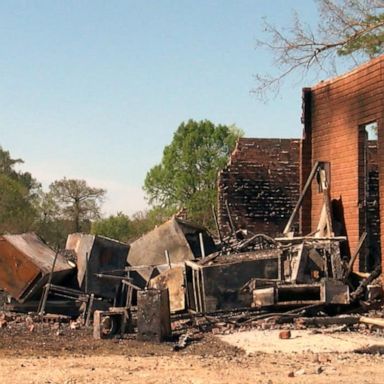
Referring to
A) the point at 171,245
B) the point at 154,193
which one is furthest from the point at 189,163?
Answer: the point at 171,245

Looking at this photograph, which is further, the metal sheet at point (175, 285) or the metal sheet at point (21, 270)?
the metal sheet at point (21, 270)

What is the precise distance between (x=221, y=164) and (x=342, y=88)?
1297 inches

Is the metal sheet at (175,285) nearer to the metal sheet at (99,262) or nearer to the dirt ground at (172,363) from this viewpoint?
the metal sheet at (99,262)

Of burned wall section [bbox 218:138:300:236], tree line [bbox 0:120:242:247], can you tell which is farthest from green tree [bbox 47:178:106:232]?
burned wall section [bbox 218:138:300:236]

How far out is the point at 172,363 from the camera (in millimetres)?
10039

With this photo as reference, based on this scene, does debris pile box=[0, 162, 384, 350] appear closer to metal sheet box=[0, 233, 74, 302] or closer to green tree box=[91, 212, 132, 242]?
metal sheet box=[0, 233, 74, 302]

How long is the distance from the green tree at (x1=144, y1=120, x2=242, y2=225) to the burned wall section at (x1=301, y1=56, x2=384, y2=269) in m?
30.4

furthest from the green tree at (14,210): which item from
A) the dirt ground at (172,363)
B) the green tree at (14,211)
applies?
the dirt ground at (172,363)

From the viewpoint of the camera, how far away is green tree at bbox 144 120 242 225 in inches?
1980

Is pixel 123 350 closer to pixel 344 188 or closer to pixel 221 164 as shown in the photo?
pixel 344 188

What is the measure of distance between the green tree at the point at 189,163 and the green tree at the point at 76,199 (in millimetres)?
4617

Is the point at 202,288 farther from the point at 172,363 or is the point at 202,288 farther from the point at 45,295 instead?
the point at 172,363

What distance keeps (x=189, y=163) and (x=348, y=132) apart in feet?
111

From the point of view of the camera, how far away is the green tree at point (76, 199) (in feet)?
178
